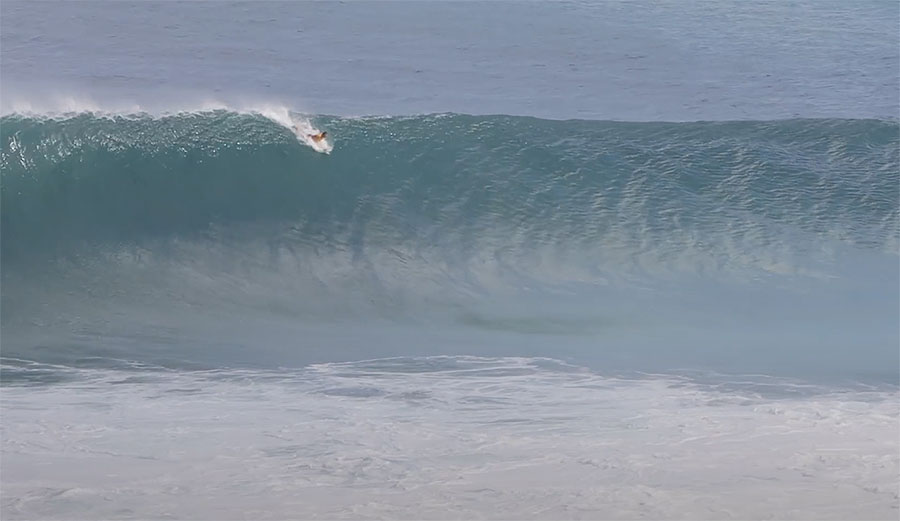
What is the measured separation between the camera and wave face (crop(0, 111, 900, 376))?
9148mm

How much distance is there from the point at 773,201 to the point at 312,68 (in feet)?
24.1

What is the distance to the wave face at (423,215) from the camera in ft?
30.0

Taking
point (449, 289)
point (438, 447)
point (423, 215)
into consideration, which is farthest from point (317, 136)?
point (438, 447)

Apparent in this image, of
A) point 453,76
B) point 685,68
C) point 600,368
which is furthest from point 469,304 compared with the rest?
point 685,68

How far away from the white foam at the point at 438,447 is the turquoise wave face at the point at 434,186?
2.73 meters

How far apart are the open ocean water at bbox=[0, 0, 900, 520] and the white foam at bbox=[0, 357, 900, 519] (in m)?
0.02

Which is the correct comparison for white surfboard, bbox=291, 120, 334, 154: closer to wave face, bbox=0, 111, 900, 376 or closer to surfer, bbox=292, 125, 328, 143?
surfer, bbox=292, 125, 328, 143

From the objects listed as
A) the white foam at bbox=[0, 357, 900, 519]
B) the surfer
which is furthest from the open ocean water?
the surfer

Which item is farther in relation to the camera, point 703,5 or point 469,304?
point 703,5

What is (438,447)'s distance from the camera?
6.30m

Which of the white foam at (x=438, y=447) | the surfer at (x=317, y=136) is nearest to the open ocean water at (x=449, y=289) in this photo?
the white foam at (x=438, y=447)

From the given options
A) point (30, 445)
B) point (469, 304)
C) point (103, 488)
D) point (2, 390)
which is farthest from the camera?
point (469, 304)

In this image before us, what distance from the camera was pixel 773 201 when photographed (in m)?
10.9

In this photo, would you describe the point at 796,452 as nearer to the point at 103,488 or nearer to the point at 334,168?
the point at 103,488
